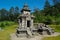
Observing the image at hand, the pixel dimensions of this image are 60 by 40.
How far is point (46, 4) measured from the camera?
311 feet

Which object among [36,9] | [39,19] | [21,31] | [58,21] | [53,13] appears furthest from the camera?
[36,9]

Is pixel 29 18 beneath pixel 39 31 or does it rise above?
above

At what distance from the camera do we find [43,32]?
30531 millimetres

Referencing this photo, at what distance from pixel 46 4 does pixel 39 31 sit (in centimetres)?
6493

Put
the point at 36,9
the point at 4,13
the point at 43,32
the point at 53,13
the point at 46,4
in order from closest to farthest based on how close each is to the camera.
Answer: the point at 43,32 → the point at 53,13 → the point at 36,9 → the point at 46,4 → the point at 4,13

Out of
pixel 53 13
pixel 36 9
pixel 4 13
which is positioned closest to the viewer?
pixel 53 13

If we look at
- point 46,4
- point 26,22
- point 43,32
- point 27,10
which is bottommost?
point 43,32

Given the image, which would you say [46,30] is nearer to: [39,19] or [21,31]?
[21,31]

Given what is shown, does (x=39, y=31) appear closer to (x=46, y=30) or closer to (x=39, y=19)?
(x=46, y=30)

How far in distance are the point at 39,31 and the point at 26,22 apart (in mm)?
3210

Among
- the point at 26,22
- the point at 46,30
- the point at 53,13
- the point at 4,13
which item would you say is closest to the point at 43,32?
the point at 46,30

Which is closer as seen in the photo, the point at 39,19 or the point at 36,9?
the point at 39,19

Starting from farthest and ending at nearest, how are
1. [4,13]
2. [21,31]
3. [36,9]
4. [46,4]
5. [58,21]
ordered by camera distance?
[4,13] → [46,4] → [36,9] → [58,21] → [21,31]

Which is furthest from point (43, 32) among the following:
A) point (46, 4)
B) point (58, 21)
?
point (46, 4)
